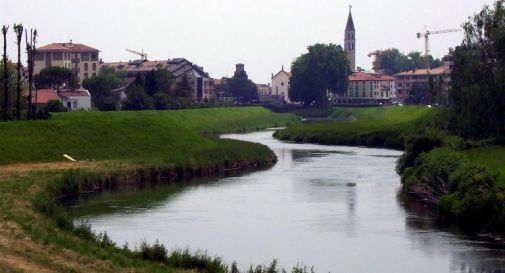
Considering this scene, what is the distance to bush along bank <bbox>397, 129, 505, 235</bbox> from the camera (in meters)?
46.5

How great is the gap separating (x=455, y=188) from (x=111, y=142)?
36.5 metres

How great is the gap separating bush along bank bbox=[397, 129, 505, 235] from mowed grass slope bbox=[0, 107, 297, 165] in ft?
60.9

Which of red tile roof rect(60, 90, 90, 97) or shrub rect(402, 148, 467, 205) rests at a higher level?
red tile roof rect(60, 90, 90, 97)

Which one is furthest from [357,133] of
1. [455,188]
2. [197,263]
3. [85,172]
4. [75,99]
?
[197,263]

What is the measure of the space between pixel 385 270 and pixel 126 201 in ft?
75.4

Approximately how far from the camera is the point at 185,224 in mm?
49125

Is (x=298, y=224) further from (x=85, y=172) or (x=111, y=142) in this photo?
(x=111, y=142)

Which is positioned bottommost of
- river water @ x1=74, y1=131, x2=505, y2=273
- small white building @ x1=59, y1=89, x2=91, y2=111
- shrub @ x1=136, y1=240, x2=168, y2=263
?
river water @ x1=74, y1=131, x2=505, y2=273

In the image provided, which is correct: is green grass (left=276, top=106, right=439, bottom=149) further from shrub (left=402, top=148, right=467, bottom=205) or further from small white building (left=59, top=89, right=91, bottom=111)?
shrub (left=402, top=148, right=467, bottom=205)

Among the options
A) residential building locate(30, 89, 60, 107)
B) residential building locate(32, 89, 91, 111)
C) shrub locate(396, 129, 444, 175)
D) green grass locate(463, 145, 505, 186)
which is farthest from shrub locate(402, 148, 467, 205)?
residential building locate(32, 89, 91, 111)

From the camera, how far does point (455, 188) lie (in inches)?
2046

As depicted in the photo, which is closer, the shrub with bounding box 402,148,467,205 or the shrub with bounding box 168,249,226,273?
the shrub with bounding box 168,249,226,273

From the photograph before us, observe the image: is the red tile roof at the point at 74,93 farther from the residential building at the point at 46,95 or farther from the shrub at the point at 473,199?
the shrub at the point at 473,199

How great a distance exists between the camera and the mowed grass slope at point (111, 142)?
72750mm
